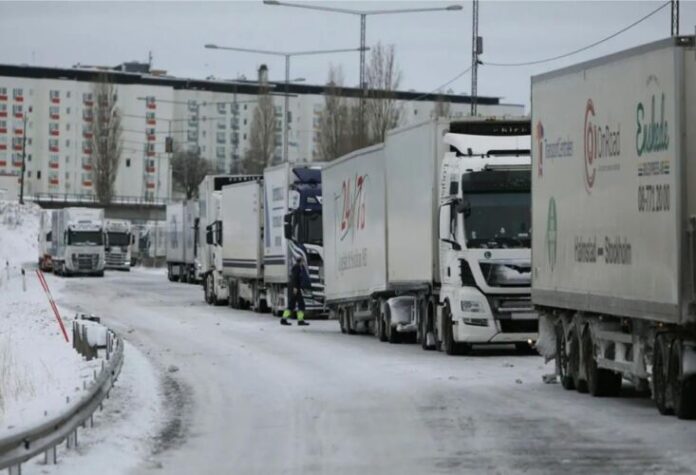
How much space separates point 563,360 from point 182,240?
57.8m

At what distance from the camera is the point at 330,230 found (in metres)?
38.7

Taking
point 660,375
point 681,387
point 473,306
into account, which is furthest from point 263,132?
point 681,387

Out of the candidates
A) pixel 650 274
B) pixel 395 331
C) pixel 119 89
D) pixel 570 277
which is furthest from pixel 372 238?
pixel 119 89

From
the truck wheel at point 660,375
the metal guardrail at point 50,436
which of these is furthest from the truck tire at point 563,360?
the metal guardrail at point 50,436

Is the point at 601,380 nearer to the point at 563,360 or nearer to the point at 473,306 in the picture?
the point at 563,360

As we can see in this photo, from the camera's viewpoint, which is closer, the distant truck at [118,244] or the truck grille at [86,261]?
the truck grille at [86,261]

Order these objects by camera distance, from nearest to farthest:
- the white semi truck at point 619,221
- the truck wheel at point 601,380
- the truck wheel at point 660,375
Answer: the white semi truck at point 619,221 < the truck wheel at point 660,375 < the truck wheel at point 601,380

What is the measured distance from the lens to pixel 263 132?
415ft

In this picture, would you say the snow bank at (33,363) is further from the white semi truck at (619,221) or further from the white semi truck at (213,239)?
the white semi truck at (619,221)

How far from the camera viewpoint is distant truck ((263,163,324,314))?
4228 cm

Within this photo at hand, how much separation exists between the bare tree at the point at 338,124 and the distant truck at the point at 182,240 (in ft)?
28.3

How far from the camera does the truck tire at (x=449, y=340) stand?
27547 mm

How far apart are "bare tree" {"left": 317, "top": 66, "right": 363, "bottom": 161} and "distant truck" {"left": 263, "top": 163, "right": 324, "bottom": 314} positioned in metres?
32.1

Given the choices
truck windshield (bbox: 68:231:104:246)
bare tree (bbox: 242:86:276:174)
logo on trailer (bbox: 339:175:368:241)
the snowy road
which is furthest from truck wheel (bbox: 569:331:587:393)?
bare tree (bbox: 242:86:276:174)
